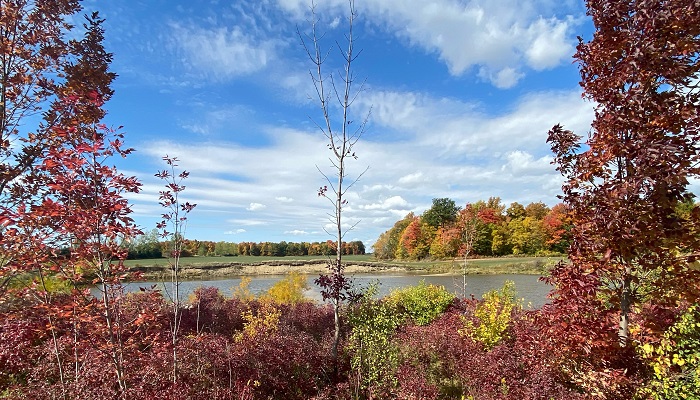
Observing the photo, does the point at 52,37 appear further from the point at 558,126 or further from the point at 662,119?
the point at 662,119

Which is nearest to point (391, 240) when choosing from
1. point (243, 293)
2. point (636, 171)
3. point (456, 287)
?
point (456, 287)

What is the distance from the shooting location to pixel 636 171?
293 centimetres

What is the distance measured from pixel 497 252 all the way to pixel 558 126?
48757 mm

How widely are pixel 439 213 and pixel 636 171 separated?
186 ft

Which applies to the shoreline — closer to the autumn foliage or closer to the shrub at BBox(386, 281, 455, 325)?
the shrub at BBox(386, 281, 455, 325)

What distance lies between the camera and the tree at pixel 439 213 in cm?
5741

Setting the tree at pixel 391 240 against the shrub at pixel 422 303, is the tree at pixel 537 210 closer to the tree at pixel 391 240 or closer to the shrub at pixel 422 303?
the tree at pixel 391 240

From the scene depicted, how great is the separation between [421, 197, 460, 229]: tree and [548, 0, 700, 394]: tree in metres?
54.1

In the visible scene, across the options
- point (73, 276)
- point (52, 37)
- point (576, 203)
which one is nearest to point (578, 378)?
point (576, 203)

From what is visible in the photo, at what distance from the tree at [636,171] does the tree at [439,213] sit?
54126 millimetres

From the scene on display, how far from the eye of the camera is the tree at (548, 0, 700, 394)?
289 cm

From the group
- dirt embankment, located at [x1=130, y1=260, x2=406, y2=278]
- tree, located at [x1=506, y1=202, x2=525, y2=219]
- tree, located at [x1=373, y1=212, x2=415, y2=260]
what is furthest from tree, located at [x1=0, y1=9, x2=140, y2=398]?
tree, located at [x1=373, y1=212, x2=415, y2=260]

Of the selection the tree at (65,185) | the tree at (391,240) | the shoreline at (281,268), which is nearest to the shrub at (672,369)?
the tree at (65,185)

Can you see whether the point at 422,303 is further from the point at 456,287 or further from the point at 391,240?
the point at 391,240
